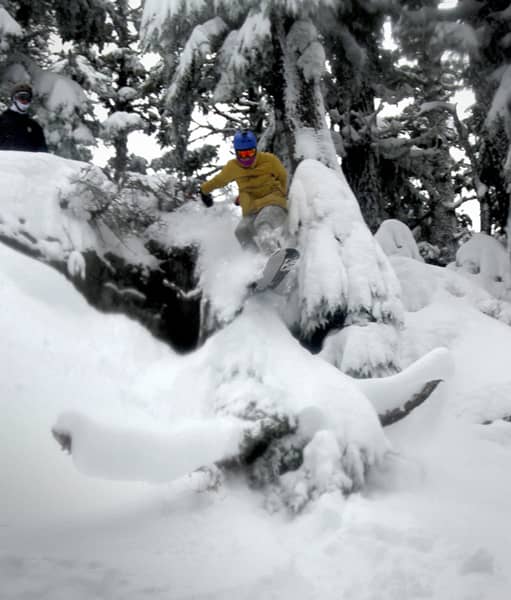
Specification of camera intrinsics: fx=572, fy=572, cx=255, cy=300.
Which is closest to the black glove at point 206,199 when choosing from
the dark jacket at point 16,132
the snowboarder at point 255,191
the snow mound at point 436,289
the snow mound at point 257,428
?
the snowboarder at point 255,191

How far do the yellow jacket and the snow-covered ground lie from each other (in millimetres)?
1579

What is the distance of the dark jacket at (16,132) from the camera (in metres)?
6.17

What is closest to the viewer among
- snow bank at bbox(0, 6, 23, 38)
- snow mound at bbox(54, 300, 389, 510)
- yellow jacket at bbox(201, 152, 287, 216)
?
snow mound at bbox(54, 300, 389, 510)

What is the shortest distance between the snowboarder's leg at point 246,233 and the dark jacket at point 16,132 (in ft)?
8.70

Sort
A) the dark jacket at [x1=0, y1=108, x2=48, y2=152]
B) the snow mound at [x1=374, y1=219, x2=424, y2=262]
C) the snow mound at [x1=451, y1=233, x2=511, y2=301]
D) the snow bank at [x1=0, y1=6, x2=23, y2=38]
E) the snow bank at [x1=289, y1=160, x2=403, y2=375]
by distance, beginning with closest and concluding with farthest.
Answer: the snow bank at [x1=289, y1=160, x2=403, y2=375] → the dark jacket at [x1=0, y1=108, x2=48, y2=152] → the snow mound at [x1=451, y1=233, x2=511, y2=301] → the snow mound at [x1=374, y1=219, x2=424, y2=262] → the snow bank at [x1=0, y1=6, x2=23, y2=38]

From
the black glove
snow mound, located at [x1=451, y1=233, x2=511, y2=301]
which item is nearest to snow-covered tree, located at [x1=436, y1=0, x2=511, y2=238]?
snow mound, located at [x1=451, y1=233, x2=511, y2=301]

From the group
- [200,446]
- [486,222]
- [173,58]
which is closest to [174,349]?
[200,446]

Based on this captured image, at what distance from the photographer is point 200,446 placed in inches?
144

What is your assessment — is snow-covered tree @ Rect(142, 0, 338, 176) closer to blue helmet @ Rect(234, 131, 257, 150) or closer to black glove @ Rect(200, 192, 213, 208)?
blue helmet @ Rect(234, 131, 257, 150)

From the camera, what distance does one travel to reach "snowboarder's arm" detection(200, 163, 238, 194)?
5617 mm

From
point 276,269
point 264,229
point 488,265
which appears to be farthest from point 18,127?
point 488,265

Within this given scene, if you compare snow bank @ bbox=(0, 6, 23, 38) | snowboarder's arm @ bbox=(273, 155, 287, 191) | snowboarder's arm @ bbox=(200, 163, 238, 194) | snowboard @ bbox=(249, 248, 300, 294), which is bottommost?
snowboard @ bbox=(249, 248, 300, 294)

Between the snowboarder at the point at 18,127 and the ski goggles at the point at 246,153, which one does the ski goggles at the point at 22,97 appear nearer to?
the snowboarder at the point at 18,127

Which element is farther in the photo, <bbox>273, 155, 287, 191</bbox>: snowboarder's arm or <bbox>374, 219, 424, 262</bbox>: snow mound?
<bbox>374, 219, 424, 262</bbox>: snow mound
